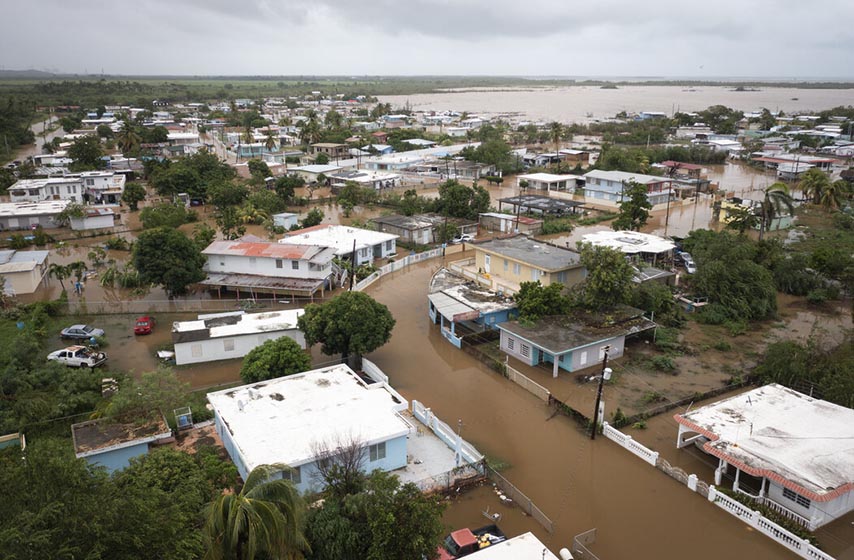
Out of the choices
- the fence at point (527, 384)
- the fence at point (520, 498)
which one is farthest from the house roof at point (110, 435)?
the fence at point (527, 384)

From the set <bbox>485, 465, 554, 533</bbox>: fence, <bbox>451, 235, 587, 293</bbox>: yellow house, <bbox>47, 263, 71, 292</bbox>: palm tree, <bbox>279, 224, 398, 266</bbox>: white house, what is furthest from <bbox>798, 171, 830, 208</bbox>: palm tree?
<bbox>47, 263, 71, 292</bbox>: palm tree

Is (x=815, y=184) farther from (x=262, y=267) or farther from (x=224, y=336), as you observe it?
(x=224, y=336)

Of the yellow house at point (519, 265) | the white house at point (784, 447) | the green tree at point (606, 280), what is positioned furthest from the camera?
the yellow house at point (519, 265)

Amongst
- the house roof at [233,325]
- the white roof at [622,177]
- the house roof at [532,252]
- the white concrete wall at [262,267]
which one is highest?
the white roof at [622,177]

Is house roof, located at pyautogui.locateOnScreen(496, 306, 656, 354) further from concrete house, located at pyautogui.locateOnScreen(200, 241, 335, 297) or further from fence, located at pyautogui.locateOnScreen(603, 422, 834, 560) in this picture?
concrete house, located at pyautogui.locateOnScreen(200, 241, 335, 297)

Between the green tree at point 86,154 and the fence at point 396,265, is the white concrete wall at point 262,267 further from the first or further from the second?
the green tree at point 86,154

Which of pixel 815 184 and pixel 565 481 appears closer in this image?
pixel 565 481

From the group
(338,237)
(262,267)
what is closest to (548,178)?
(338,237)
